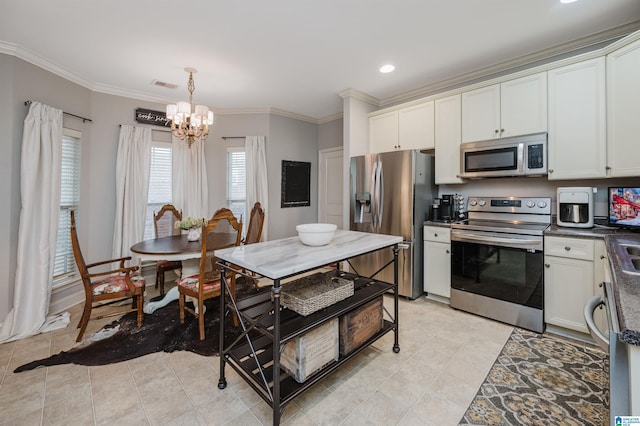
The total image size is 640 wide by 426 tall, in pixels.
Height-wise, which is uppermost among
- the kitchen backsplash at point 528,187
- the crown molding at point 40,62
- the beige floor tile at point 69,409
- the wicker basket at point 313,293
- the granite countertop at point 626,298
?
the crown molding at point 40,62

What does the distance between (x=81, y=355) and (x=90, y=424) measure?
0.91 meters

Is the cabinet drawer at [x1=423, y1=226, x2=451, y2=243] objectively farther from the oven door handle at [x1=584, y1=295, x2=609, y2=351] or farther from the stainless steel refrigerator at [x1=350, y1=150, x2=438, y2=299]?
the oven door handle at [x1=584, y1=295, x2=609, y2=351]

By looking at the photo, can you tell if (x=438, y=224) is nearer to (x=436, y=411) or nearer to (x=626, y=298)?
(x=436, y=411)

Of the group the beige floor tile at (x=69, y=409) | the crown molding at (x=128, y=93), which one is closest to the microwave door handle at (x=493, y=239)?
the beige floor tile at (x=69, y=409)

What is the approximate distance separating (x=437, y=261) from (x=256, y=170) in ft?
9.94

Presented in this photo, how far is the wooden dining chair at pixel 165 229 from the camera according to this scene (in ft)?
11.5

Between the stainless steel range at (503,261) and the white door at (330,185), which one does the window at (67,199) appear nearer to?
the white door at (330,185)

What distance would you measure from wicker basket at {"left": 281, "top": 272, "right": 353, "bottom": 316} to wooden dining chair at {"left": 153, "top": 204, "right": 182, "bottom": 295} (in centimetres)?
234

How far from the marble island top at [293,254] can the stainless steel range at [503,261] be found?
3.77 ft

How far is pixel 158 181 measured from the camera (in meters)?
4.06

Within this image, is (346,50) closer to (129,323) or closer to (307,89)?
(307,89)

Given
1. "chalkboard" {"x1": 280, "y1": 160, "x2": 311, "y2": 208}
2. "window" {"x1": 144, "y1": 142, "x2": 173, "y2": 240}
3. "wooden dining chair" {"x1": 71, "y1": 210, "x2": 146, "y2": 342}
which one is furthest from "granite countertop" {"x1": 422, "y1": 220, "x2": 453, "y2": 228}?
"window" {"x1": 144, "y1": 142, "x2": 173, "y2": 240}

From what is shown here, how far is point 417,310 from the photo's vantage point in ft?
9.96

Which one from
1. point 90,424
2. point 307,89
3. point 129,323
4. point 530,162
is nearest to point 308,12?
point 307,89
